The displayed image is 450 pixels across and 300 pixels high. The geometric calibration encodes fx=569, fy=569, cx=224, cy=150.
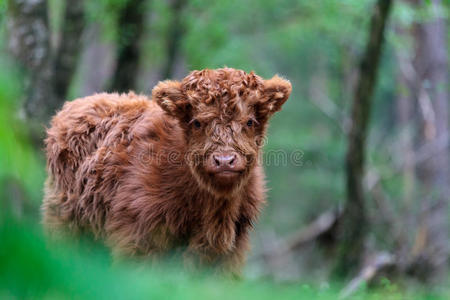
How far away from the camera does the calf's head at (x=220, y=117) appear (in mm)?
5570

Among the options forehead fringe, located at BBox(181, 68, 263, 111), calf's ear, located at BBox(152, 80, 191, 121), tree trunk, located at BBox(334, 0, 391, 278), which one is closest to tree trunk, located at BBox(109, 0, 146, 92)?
tree trunk, located at BBox(334, 0, 391, 278)

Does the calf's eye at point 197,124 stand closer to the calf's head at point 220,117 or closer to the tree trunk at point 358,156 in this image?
the calf's head at point 220,117

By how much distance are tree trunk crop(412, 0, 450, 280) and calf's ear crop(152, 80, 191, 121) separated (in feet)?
27.9

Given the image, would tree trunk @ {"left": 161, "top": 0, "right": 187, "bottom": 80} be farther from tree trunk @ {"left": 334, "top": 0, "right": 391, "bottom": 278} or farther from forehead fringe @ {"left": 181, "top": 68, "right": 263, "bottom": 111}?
forehead fringe @ {"left": 181, "top": 68, "right": 263, "bottom": 111}

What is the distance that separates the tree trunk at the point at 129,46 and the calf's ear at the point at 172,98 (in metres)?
6.51

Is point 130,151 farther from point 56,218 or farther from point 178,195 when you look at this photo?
point 56,218

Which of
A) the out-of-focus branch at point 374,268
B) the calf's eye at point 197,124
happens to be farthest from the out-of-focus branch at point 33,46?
the out-of-focus branch at point 374,268

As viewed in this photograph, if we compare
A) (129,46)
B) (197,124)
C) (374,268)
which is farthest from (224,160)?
(129,46)

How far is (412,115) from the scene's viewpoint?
2167cm

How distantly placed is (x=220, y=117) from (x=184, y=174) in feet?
2.44

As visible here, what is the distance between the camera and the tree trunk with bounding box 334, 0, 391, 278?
9.95 meters

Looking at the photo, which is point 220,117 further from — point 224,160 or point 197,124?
point 224,160

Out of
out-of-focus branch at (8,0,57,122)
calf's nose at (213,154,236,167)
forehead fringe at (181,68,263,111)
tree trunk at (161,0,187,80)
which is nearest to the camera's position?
calf's nose at (213,154,236,167)

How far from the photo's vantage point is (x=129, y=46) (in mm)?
12383
